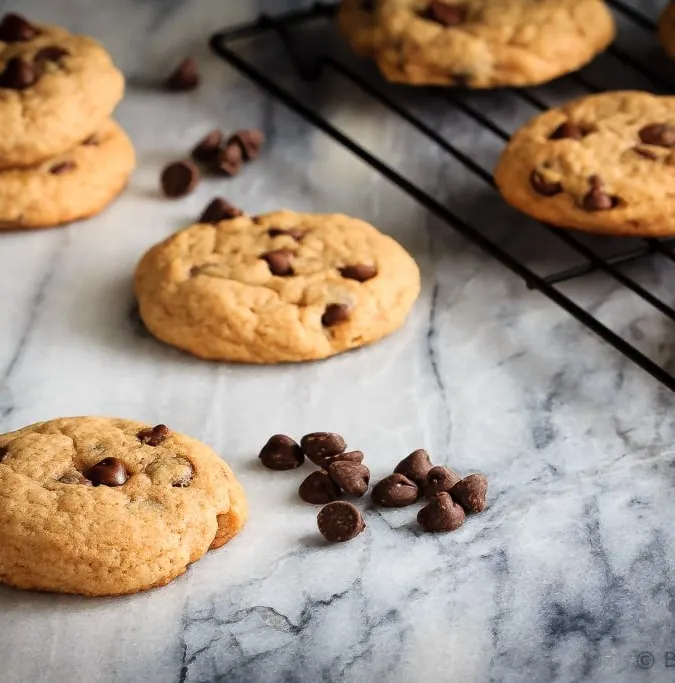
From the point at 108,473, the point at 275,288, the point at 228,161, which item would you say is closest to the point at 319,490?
the point at 108,473

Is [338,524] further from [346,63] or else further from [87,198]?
[346,63]

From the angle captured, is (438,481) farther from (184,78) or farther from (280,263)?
(184,78)

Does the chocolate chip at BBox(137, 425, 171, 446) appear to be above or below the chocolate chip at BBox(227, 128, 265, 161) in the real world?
above

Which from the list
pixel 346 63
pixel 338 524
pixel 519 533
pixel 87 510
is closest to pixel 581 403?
pixel 519 533

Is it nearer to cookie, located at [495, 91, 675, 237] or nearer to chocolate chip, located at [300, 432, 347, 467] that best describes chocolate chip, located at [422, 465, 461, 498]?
chocolate chip, located at [300, 432, 347, 467]

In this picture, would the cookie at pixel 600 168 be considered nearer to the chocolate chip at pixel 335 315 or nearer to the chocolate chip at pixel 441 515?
the chocolate chip at pixel 335 315

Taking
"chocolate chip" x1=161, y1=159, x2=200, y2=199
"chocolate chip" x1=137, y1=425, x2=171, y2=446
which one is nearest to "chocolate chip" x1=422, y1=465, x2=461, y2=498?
"chocolate chip" x1=137, y1=425, x2=171, y2=446

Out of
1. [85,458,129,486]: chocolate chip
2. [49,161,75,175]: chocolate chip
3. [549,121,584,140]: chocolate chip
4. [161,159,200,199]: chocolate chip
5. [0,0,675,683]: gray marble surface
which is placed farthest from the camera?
[161,159,200,199]: chocolate chip
